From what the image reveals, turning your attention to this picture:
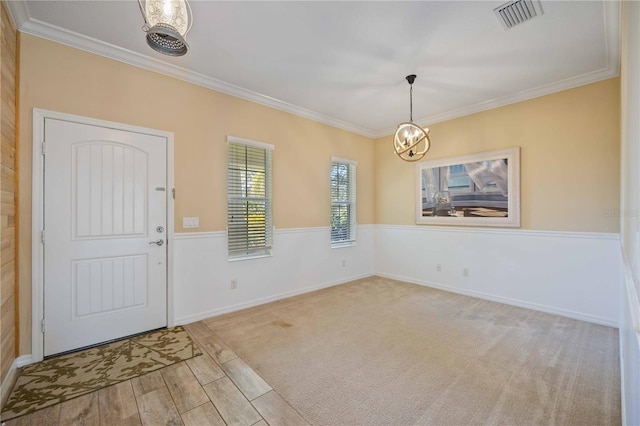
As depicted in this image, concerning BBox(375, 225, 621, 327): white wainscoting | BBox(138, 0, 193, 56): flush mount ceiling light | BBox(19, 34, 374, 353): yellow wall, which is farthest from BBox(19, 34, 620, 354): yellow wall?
BBox(138, 0, 193, 56): flush mount ceiling light

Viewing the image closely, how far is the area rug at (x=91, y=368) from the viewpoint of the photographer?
1915mm

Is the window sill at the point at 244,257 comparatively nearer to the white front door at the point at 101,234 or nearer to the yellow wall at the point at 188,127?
the yellow wall at the point at 188,127

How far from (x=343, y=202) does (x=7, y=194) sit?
4.23 metres

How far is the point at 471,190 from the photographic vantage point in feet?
13.9

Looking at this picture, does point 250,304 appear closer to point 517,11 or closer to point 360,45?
point 360,45

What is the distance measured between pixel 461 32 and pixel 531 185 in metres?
2.37

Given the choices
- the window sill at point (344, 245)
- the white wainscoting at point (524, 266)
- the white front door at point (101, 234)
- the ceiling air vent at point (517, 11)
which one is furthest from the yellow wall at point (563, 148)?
the white front door at point (101, 234)

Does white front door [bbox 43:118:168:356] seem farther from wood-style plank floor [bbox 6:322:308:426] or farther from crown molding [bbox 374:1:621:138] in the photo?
crown molding [bbox 374:1:621:138]

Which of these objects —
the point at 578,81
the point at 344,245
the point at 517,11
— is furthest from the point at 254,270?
the point at 578,81

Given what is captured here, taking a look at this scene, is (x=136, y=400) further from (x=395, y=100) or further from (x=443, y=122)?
(x=443, y=122)

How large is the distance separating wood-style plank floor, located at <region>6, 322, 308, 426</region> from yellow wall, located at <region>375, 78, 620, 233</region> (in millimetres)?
3900

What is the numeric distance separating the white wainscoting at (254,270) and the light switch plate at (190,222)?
0.33 ft

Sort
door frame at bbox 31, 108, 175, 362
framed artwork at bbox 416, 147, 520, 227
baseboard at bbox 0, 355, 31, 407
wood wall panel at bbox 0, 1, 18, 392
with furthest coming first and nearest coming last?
framed artwork at bbox 416, 147, 520, 227 < door frame at bbox 31, 108, 175, 362 < wood wall panel at bbox 0, 1, 18, 392 < baseboard at bbox 0, 355, 31, 407

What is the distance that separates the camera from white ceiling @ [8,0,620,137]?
7.39 ft
